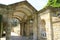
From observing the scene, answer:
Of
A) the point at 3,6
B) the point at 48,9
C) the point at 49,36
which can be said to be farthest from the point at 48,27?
the point at 3,6

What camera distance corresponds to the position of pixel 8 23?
15.4 metres

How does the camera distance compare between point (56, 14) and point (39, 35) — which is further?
point (39, 35)

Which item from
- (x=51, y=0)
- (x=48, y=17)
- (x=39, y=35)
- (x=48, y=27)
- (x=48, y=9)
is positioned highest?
(x=51, y=0)

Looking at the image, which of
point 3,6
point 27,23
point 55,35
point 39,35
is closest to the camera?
point 55,35

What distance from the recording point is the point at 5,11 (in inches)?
606

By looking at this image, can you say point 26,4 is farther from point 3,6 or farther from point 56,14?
point 56,14

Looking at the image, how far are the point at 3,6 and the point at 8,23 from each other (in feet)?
7.14

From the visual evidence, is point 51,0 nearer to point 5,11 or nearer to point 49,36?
point 49,36

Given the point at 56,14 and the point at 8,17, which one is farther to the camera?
the point at 8,17

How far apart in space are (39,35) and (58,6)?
15.4ft

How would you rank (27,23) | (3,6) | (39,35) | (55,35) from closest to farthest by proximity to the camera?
(55,35), (3,6), (39,35), (27,23)

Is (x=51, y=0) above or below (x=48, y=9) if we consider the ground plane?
above

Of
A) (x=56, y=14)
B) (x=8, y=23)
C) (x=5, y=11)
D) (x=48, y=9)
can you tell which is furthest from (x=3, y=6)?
(x=56, y=14)

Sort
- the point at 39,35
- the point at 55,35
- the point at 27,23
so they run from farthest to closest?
the point at 27,23 < the point at 39,35 < the point at 55,35
